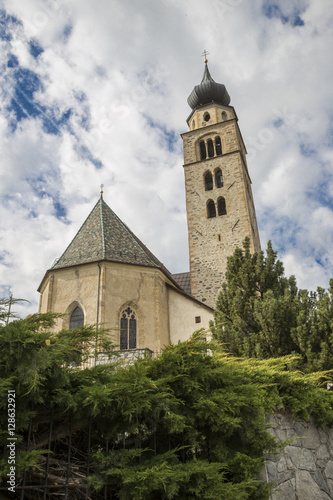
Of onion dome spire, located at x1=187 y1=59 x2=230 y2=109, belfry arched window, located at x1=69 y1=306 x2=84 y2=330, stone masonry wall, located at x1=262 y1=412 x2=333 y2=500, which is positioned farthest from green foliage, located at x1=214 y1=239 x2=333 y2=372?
onion dome spire, located at x1=187 y1=59 x2=230 y2=109

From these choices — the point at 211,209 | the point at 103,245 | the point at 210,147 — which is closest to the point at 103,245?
the point at 103,245

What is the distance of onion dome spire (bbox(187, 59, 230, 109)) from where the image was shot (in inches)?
1097

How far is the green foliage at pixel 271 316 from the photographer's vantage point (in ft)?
31.0

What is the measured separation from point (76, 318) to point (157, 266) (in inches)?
152

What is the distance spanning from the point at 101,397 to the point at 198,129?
24815 mm

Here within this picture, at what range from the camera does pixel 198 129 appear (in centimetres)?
2656

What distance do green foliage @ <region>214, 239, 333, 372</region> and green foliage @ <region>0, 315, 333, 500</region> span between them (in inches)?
175

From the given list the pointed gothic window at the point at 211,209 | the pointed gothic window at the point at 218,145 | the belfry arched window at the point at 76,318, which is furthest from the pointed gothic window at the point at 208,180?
the belfry arched window at the point at 76,318

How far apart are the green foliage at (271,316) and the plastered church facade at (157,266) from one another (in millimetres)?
2867

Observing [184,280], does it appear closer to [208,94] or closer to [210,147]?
[210,147]

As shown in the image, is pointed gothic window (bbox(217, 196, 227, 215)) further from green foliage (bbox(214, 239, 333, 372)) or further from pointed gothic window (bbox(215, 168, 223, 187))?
green foliage (bbox(214, 239, 333, 372))

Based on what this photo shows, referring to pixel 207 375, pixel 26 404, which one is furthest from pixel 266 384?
pixel 26 404

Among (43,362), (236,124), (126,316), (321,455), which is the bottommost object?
(321,455)

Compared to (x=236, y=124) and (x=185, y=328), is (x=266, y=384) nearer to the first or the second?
(x=185, y=328)
